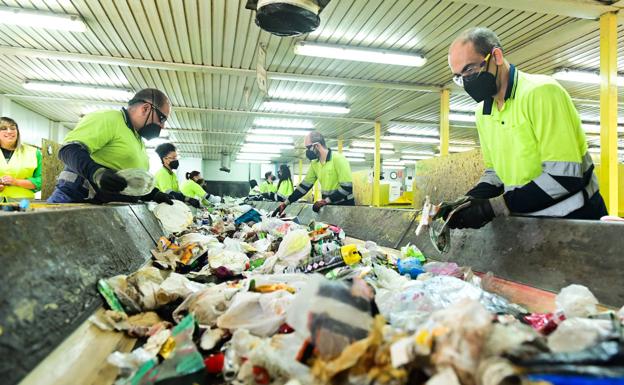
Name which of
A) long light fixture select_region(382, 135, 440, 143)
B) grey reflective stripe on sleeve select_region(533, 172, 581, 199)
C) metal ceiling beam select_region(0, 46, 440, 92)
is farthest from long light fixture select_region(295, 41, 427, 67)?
long light fixture select_region(382, 135, 440, 143)

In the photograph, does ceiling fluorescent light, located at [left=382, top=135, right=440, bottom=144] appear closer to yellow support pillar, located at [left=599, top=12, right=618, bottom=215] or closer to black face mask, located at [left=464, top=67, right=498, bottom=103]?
yellow support pillar, located at [left=599, top=12, right=618, bottom=215]

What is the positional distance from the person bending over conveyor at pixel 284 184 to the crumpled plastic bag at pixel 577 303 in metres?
11.1

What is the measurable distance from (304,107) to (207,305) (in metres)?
9.77

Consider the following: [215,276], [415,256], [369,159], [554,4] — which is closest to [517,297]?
[415,256]

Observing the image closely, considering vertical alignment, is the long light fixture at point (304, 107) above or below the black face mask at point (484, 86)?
above

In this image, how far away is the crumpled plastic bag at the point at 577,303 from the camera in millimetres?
1045

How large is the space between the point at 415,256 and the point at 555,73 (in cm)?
789

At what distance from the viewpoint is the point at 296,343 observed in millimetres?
882

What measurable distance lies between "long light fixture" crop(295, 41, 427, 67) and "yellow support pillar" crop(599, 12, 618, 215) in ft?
9.39

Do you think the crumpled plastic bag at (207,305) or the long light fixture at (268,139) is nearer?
the crumpled plastic bag at (207,305)

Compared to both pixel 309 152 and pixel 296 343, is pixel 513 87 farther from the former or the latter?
pixel 309 152

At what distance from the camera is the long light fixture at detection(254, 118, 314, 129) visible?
12398mm

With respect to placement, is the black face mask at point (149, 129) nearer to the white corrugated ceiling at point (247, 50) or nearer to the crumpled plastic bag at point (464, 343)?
the white corrugated ceiling at point (247, 50)

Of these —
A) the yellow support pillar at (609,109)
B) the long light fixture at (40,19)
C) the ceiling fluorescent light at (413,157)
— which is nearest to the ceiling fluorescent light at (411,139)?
the ceiling fluorescent light at (413,157)
